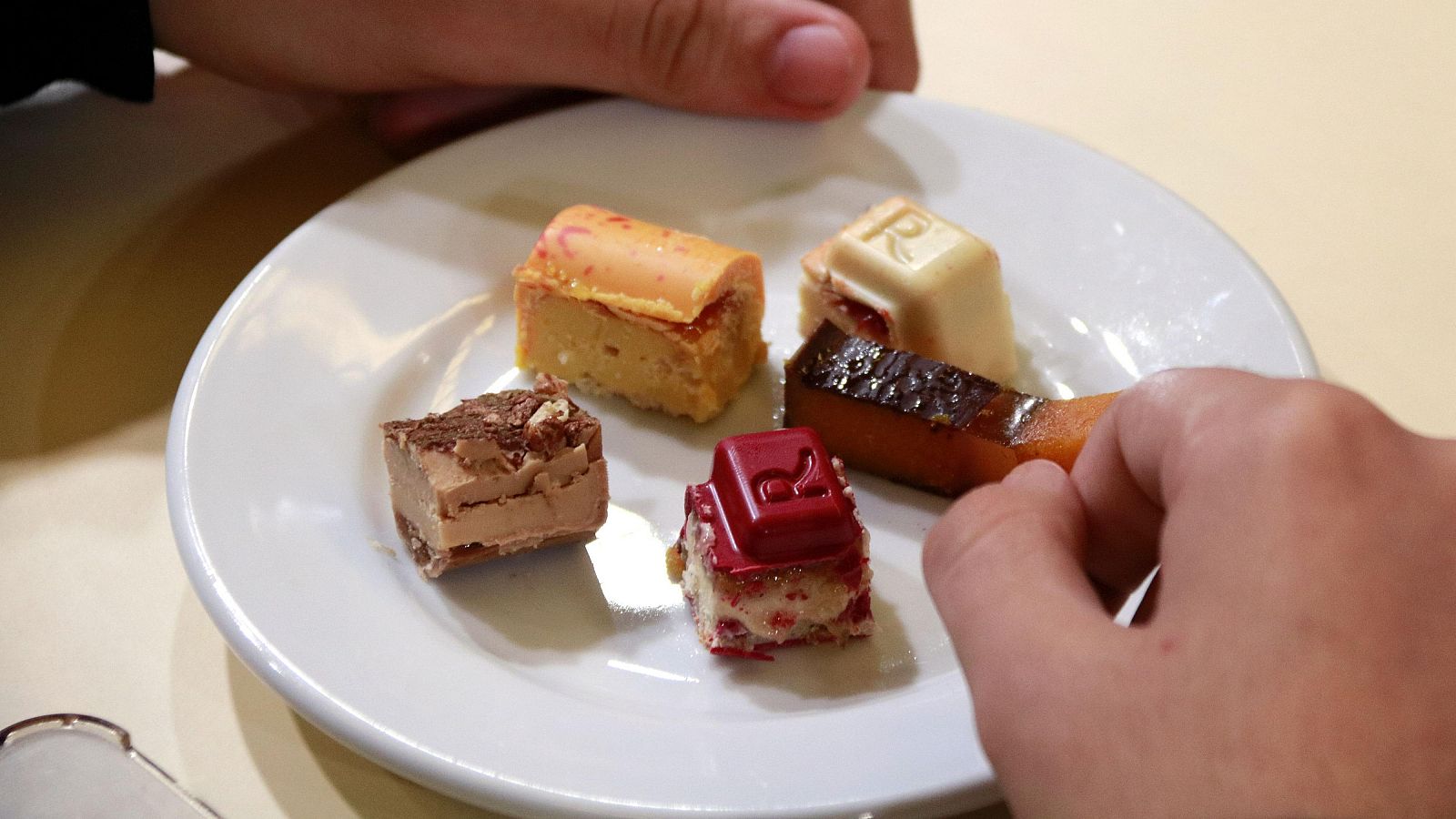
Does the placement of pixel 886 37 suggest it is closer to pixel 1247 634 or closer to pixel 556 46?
pixel 556 46

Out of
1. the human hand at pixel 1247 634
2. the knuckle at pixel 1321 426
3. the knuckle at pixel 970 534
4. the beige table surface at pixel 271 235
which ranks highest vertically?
the knuckle at pixel 1321 426

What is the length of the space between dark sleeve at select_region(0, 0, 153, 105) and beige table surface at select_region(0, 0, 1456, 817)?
0.22 m

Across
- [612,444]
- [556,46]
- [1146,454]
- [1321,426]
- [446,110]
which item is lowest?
[612,444]

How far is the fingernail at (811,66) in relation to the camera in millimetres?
2150

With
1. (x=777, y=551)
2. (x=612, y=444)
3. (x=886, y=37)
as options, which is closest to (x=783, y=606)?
(x=777, y=551)

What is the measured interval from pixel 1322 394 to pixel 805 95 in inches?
55.8

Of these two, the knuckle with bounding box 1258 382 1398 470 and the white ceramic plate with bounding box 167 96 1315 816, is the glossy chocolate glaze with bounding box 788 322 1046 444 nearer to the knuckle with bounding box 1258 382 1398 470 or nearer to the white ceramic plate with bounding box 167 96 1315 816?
the white ceramic plate with bounding box 167 96 1315 816

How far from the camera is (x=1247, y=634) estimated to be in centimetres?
87

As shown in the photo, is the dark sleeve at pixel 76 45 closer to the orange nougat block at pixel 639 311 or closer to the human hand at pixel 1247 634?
the orange nougat block at pixel 639 311

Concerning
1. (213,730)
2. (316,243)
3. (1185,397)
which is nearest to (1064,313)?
(1185,397)

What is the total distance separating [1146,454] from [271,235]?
69.6 inches

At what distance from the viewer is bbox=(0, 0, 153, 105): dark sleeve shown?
209 centimetres

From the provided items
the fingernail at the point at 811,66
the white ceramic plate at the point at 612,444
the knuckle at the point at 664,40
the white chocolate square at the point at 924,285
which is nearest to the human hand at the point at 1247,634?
the white ceramic plate at the point at 612,444

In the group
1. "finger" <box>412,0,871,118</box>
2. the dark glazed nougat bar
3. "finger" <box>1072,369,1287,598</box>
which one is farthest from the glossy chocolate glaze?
"finger" <box>412,0,871,118</box>
